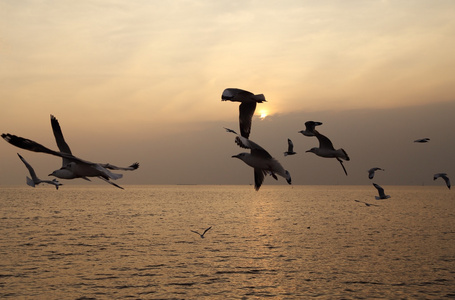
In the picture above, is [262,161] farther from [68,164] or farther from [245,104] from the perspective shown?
[68,164]

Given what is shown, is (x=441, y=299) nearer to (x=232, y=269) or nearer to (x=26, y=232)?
(x=232, y=269)

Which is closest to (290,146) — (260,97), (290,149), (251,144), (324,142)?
(290,149)

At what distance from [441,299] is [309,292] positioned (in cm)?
718

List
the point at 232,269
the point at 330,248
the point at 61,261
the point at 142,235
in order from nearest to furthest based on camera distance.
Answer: the point at 232,269 < the point at 61,261 < the point at 330,248 < the point at 142,235

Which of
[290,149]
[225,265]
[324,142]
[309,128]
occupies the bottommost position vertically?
[225,265]

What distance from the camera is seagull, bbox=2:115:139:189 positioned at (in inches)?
589

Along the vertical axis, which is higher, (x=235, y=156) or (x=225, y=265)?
(x=235, y=156)

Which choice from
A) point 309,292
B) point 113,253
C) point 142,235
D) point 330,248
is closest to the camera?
point 309,292

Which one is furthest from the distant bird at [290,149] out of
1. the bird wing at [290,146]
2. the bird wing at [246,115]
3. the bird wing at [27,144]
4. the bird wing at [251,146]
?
the bird wing at [27,144]

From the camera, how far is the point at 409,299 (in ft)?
98.2

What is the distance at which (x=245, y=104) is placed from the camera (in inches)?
741

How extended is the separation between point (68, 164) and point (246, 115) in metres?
6.67

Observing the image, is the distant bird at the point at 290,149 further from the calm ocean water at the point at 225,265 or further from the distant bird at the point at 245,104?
the calm ocean water at the point at 225,265

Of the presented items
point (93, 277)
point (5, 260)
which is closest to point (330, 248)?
point (93, 277)
